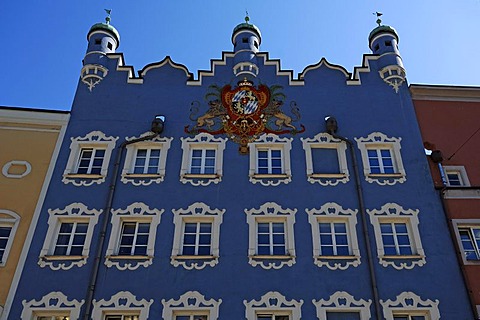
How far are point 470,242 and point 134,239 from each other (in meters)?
12.1

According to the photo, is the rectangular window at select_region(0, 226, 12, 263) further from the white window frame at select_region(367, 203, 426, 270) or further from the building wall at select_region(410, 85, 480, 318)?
the building wall at select_region(410, 85, 480, 318)

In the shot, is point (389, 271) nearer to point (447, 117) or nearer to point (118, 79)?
point (447, 117)

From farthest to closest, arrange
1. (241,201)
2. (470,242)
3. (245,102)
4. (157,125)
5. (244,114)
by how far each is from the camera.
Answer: (245,102)
(244,114)
(157,125)
(241,201)
(470,242)

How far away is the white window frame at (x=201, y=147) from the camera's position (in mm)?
20125

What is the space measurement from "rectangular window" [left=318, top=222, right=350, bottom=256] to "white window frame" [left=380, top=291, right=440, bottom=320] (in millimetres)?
2289

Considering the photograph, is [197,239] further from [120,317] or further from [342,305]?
[342,305]

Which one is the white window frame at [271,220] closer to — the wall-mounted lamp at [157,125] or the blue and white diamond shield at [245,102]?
the blue and white diamond shield at [245,102]

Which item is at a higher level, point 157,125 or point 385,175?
point 157,125

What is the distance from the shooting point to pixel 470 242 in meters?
18.7

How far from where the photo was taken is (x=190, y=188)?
1994 cm

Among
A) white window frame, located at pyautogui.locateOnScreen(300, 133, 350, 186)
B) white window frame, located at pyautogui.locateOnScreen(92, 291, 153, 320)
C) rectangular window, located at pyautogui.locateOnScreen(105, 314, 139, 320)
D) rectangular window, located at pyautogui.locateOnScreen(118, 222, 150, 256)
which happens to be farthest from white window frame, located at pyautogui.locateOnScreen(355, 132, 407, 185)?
rectangular window, located at pyautogui.locateOnScreen(105, 314, 139, 320)

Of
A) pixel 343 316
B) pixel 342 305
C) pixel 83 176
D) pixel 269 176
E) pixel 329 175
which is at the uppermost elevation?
pixel 329 175

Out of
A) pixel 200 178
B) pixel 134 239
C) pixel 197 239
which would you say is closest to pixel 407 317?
pixel 197 239

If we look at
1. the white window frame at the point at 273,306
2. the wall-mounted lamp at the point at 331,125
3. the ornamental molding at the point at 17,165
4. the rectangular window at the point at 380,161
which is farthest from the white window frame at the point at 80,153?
the rectangular window at the point at 380,161
